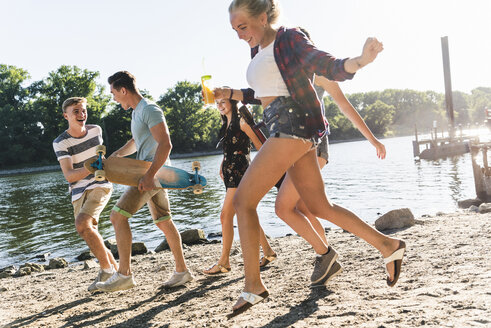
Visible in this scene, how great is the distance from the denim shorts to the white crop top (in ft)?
0.19

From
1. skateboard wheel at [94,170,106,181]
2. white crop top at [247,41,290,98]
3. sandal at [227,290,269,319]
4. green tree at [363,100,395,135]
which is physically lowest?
sandal at [227,290,269,319]

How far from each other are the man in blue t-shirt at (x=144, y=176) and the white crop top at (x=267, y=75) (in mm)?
1287

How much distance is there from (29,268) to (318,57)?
23.6 feet

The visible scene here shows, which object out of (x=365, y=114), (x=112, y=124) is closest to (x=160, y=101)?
(x=112, y=124)

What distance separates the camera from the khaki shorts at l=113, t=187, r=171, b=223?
3.94 meters

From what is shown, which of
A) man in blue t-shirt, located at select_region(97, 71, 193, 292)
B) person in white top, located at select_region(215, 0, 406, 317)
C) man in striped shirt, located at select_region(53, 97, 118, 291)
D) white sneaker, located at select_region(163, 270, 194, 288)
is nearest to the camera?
person in white top, located at select_region(215, 0, 406, 317)

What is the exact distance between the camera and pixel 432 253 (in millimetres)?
4238

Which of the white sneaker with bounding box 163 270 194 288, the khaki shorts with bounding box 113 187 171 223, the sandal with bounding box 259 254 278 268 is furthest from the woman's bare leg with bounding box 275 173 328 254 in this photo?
the sandal with bounding box 259 254 278 268

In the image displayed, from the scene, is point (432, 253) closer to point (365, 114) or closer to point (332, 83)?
point (332, 83)

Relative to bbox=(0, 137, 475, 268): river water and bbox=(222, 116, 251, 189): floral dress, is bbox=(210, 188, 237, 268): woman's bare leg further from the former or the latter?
bbox=(0, 137, 475, 268): river water

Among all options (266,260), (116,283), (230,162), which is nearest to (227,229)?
(266,260)

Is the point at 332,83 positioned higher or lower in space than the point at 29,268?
higher

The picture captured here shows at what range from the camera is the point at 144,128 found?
4.03 metres

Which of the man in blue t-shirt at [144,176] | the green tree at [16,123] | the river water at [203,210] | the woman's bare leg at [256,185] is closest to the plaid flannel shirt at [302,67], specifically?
the woman's bare leg at [256,185]
